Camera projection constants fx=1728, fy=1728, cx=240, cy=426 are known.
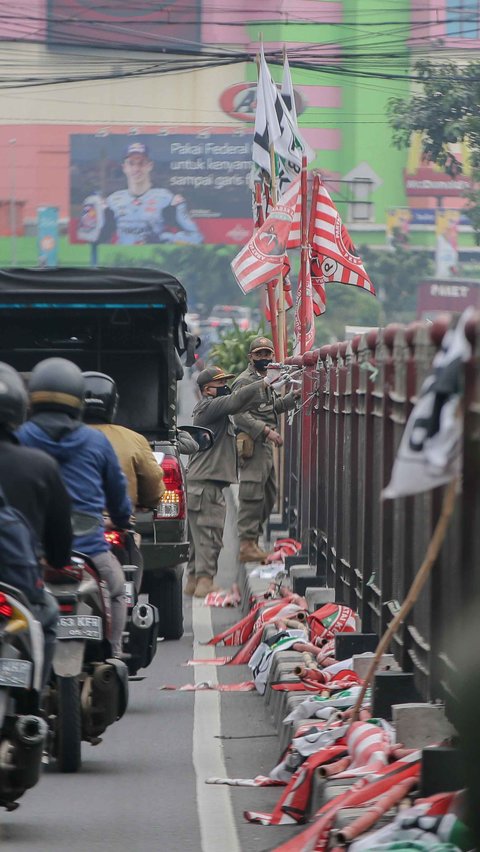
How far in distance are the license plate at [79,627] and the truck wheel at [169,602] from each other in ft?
16.3

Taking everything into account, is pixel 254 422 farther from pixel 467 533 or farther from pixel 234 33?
pixel 234 33

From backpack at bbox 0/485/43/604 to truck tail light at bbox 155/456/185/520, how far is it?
6113 millimetres

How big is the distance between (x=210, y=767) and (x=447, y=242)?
82699 mm

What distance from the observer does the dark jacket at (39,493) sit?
6.07 meters

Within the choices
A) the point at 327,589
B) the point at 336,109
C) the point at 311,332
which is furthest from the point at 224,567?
the point at 336,109

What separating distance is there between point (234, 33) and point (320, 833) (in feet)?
304

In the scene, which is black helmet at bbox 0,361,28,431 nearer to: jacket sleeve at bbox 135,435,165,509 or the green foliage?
jacket sleeve at bbox 135,435,165,509

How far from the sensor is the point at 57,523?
6.22 meters

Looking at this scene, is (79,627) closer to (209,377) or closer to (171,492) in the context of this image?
(171,492)

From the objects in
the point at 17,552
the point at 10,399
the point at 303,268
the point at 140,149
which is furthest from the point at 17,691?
the point at 140,149

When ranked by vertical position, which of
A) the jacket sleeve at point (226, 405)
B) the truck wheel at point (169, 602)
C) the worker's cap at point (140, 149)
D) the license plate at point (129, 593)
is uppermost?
the license plate at point (129, 593)

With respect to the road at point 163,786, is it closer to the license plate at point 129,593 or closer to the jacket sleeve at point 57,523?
the license plate at point 129,593

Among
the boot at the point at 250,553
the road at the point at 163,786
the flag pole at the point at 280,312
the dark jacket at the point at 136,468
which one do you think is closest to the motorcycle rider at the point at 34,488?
the road at the point at 163,786

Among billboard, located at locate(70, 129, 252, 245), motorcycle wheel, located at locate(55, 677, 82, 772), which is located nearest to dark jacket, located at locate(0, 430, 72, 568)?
motorcycle wheel, located at locate(55, 677, 82, 772)
